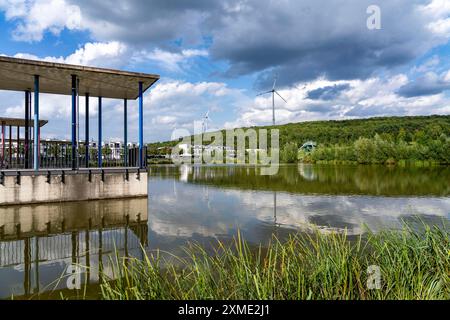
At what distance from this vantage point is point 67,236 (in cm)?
826

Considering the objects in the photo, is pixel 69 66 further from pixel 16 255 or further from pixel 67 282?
pixel 67 282

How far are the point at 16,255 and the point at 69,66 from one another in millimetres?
8330

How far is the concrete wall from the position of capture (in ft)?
39.5

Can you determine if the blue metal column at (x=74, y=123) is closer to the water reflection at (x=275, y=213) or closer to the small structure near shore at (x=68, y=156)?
the small structure near shore at (x=68, y=156)

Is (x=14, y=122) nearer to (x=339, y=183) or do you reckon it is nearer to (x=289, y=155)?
(x=339, y=183)

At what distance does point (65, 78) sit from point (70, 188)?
4962 millimetres

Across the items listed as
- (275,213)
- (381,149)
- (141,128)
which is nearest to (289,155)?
(381,149)

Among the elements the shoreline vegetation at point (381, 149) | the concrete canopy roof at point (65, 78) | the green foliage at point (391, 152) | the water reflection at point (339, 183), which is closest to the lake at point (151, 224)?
the water reflection at point (339, 183)

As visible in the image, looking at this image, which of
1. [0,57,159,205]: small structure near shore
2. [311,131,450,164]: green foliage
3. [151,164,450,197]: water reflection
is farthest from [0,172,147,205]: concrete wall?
[311,131,450,164]: green foliage
